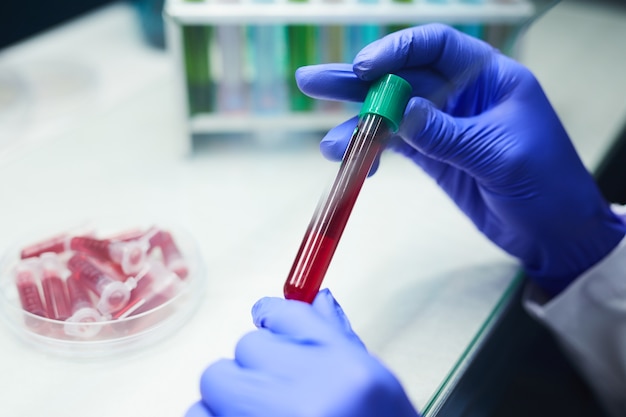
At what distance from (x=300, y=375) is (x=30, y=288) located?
1.17 ft

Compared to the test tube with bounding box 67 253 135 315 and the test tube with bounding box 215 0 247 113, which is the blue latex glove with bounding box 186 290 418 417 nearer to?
the test tube with bounding box 67 253 135 315

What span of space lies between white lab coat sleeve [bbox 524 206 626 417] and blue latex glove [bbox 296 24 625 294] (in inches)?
0.8

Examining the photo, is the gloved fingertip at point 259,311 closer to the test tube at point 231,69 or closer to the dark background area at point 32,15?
the test tube at point 231,69

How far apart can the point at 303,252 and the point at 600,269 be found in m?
0.41

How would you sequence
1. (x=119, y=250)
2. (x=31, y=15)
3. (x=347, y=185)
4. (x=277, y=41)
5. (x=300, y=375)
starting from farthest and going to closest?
(x=31, y=15)
(x=277, y=41)
(x=119, y=250)
(x=347, y=185)
(x=300, y=375)

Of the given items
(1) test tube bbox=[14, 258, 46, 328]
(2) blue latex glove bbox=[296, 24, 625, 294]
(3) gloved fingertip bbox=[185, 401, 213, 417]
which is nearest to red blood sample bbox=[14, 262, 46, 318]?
(1) test tube bbox=[14, 258, 46, 328]

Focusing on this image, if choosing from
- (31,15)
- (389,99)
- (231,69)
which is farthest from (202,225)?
(31,15)

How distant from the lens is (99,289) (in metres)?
0.75

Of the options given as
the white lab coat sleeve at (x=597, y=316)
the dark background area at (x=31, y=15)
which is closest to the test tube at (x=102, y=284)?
the white lab coat sleeve at (x=597, y=316)

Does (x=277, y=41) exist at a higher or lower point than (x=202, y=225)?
higher

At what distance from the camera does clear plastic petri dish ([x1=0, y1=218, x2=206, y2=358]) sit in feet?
2.37

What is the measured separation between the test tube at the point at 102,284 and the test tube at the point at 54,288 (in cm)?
2

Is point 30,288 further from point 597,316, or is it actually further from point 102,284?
point 597,316

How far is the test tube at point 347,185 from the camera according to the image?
0.64 meters
